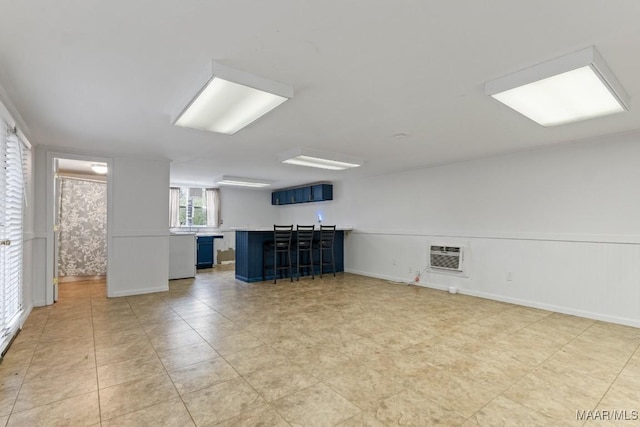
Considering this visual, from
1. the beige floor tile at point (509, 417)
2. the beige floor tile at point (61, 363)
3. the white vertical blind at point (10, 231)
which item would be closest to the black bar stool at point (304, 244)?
the beige floor tile at point (61, 363)

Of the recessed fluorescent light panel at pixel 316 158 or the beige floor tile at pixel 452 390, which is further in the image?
the recessed fluorescent light panel at pixel 316 158

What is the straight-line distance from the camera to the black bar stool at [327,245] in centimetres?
637

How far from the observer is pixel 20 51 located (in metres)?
1.86

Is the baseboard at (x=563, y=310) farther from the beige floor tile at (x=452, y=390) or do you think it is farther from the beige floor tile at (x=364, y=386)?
the beige floor tile at (x=364, y=386)

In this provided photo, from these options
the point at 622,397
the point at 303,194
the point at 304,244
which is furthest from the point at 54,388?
the point at 303,194

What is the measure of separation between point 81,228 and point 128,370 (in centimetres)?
496

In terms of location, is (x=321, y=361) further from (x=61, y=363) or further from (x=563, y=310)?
(x=563, y=310)

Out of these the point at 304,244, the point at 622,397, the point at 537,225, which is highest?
the point at 537,225

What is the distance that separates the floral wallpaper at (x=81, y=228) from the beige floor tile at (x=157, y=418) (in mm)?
5508

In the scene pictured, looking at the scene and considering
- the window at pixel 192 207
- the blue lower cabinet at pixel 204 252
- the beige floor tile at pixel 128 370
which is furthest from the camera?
the window at pixel 192 207

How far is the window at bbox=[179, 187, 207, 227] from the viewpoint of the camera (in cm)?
843

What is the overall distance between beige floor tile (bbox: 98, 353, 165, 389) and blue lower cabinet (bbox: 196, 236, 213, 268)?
16.7ft

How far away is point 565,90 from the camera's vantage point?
224 cm

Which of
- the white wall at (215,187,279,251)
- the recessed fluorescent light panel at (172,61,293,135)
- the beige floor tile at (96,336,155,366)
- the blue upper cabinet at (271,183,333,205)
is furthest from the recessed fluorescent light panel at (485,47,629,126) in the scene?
the white wall at (215,187,279,251)
